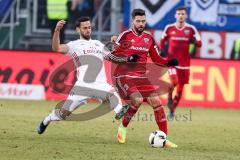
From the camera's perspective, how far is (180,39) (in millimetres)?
19312

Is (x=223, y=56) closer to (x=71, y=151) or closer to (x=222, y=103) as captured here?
(x=222, y=103)

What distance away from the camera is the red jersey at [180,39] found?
19183 mm

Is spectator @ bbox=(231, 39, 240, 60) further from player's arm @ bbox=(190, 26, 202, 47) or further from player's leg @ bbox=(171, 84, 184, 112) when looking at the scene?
player's leg @ bbox=(171, 84, 184, 112)

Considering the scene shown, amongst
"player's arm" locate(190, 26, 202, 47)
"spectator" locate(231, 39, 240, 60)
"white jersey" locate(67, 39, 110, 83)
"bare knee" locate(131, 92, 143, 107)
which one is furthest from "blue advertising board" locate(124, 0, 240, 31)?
"bare knee" locate(131, 92, 143, 107)

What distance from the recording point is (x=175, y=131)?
618 inches

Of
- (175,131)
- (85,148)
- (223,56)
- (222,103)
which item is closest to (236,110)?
(222,103)

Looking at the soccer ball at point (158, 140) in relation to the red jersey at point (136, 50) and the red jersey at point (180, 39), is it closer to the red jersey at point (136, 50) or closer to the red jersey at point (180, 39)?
the red jersey at point (136, 50)

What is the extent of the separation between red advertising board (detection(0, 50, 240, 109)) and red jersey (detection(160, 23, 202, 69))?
90.9 inches

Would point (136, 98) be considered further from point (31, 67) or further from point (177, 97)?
point (31, 67)

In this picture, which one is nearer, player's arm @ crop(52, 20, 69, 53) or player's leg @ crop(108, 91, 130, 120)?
player's arm @ crop(52, 20, 69, 53)

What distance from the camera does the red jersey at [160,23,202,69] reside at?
19.2 meters

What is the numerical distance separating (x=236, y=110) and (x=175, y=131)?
5671 millimetres

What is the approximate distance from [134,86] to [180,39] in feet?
20.0

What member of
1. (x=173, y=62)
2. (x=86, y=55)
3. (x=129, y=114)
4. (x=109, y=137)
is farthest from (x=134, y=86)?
(x=109, y=137)
